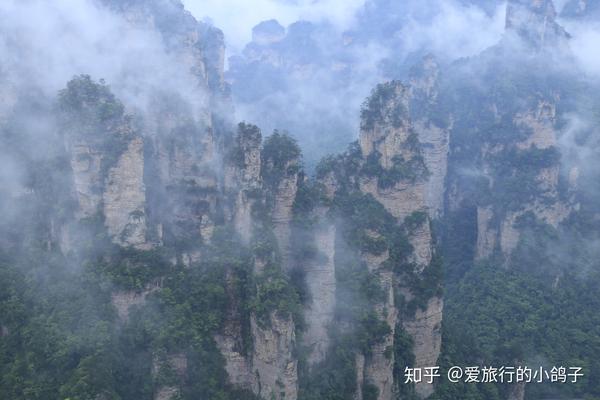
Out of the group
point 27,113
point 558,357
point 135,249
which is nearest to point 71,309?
point 135,249

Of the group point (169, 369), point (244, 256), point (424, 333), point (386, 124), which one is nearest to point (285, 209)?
point (244, 256)

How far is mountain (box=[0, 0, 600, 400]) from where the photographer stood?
2895cm

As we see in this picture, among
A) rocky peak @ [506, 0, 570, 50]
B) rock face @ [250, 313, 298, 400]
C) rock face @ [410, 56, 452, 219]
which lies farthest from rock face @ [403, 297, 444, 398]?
rocky peak @ [506, 0, 570, 50]

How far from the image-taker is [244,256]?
31234 mm

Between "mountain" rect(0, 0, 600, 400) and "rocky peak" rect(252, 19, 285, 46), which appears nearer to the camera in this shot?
"mountain" rect(0, 0, 600, 400)

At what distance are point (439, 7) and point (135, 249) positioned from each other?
193ft

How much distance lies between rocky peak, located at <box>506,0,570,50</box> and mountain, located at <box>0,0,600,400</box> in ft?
31.4

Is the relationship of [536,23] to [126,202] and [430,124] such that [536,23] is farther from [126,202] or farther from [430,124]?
[126,202]

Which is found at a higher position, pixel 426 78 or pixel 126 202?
pixel 426 78

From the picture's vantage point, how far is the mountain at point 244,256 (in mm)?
28953

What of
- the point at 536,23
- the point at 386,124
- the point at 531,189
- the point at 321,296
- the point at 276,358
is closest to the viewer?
the point at 276,358

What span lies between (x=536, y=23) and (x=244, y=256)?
3572 centimetres

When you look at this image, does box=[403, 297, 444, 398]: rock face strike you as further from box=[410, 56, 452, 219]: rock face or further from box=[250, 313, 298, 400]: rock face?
box=[410, 56, 452, 219]: rock face

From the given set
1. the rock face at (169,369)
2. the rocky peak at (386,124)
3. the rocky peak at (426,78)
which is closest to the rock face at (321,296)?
the rock face at (169,369)
